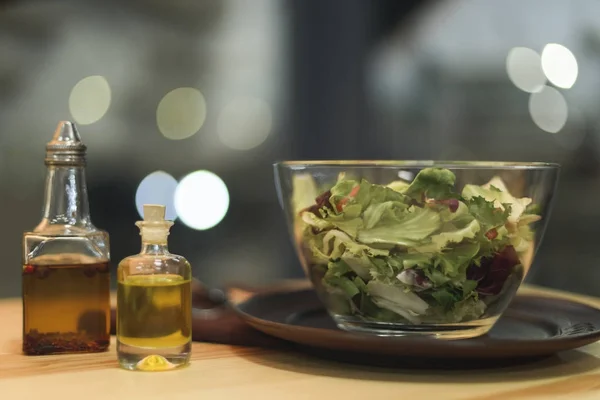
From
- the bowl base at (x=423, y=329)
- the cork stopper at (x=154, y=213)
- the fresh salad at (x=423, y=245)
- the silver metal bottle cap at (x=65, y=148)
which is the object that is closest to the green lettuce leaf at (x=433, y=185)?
the fresh salad at (x=423, y=245)

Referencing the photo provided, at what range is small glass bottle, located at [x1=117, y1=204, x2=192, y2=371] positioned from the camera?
2.24 ft

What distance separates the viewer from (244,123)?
231 centimetres

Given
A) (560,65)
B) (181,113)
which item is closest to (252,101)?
(181,113)

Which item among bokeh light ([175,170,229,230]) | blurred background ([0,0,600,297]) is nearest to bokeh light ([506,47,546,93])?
blurred background ([0,0,600,297])

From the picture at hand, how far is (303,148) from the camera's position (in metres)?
2.15

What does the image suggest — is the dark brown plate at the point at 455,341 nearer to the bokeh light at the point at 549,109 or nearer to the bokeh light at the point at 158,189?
the bokeh light at the point at 549,109

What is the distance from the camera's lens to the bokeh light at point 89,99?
2.08 m

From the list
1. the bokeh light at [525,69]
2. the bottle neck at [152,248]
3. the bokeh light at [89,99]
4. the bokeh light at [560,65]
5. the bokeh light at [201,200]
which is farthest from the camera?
the bokeh light at [201,200]

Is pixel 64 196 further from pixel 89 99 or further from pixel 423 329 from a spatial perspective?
pixel 89 99

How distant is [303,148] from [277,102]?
0.57ft

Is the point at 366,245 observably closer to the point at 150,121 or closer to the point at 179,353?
the point at 179,353

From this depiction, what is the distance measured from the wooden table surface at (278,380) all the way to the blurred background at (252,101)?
3.94ft

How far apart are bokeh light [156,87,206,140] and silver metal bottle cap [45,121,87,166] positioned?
59.3 inches

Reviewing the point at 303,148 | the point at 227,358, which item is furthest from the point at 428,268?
the point at 303,148
